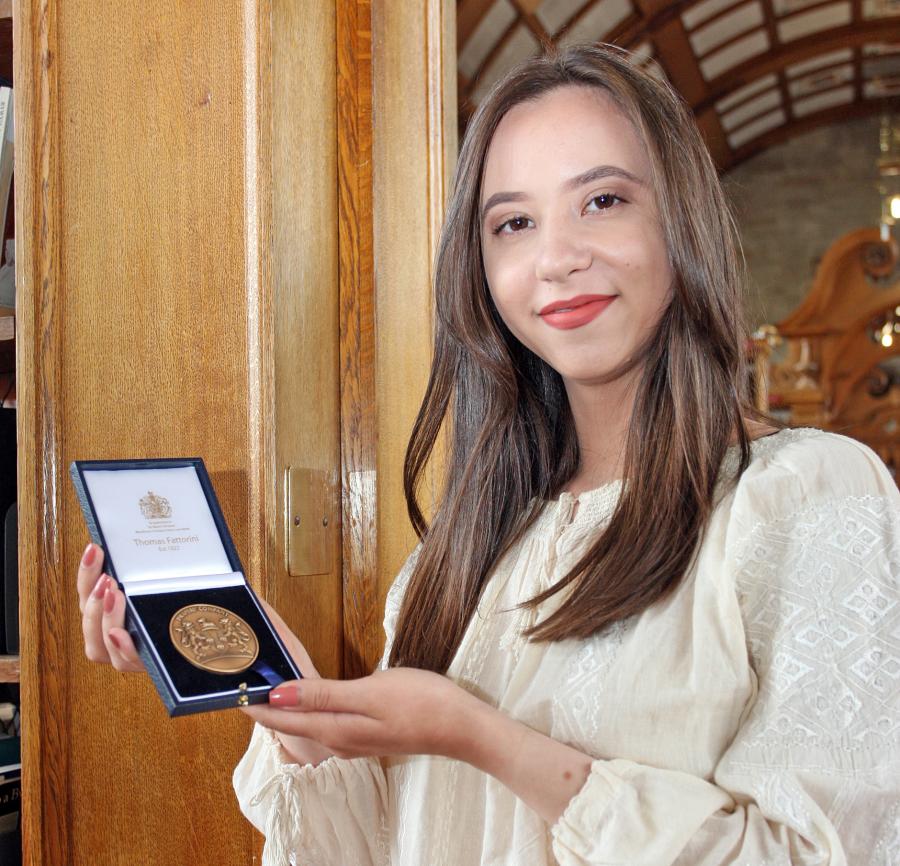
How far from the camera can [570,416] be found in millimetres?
1658

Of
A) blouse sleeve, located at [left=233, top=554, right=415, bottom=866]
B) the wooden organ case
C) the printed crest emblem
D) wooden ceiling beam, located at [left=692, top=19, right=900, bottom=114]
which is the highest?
wooden ceiling beam, located at [left=692, top=19, right=900, bottom=114]

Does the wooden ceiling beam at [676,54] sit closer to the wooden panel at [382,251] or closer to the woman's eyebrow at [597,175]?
the wooden panel at [382,251]

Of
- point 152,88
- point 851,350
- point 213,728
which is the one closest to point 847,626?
point 213,728

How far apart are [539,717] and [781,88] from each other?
12449 millimetres

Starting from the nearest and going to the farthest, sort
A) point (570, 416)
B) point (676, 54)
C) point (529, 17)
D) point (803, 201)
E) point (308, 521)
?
point (570, 416)
point (308, 521)
point (529, 17)
point (676, 54)
point (803, 201)

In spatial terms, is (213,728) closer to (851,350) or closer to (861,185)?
(851,350)

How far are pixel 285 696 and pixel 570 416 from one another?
28.4 inches

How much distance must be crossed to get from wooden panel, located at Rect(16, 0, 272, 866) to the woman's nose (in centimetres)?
58

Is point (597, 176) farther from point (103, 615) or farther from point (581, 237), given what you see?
point (103, 615)

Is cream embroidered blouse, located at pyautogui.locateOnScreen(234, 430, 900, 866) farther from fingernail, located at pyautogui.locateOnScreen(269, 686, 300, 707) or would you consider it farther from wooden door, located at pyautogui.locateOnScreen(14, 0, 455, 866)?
wooden door, located at pyautogui.locateOnScreen(14, 0, 455, 866)

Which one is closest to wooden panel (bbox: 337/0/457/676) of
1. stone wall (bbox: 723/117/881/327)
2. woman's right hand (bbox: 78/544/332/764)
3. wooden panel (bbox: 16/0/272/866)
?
wooden panel (bbox: 16/0/272/866)

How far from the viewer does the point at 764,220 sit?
15164 millimetres

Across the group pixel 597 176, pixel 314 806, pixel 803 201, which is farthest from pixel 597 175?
pixel 803 201

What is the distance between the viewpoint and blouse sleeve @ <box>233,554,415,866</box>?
143 centimetres
